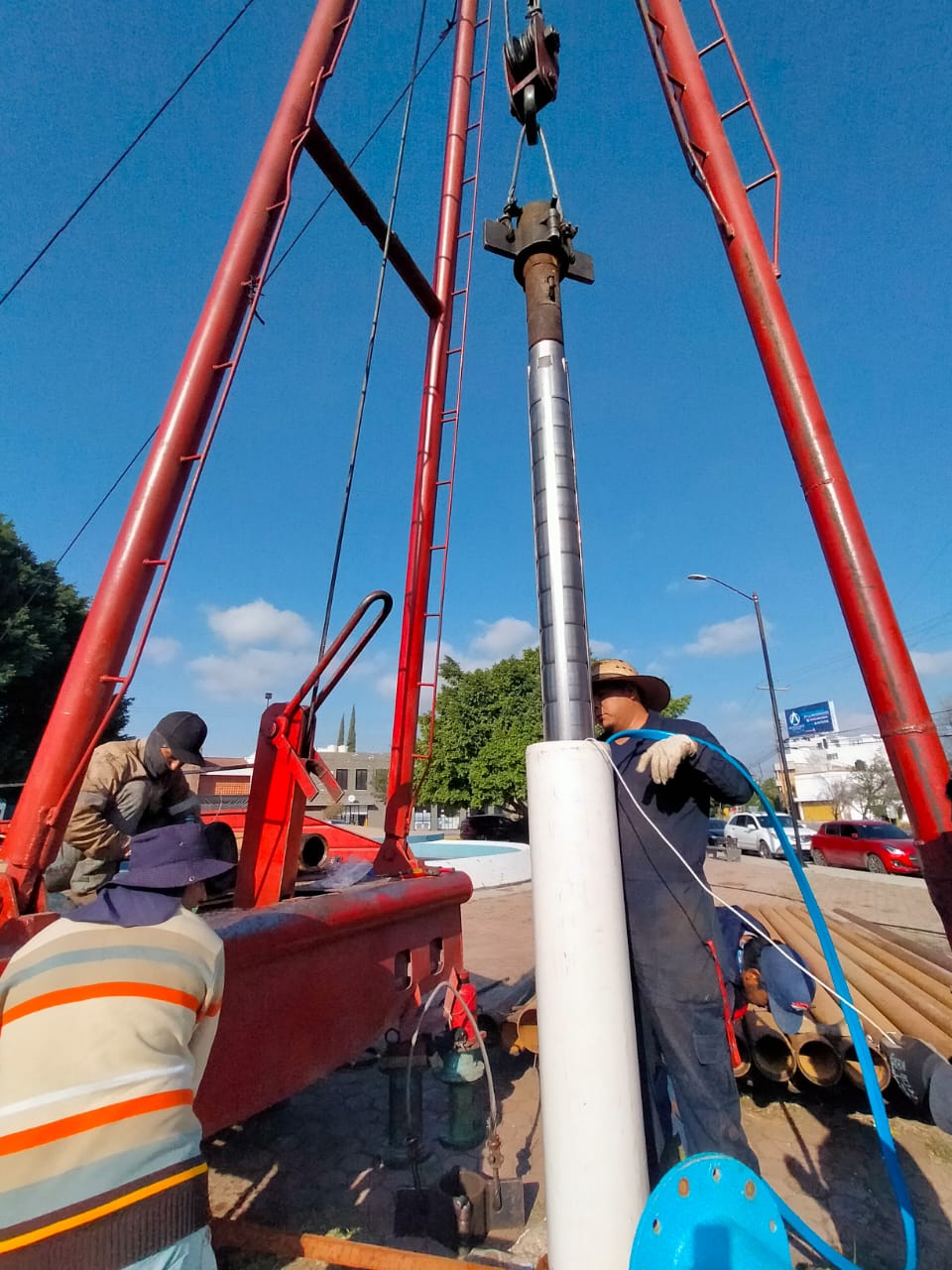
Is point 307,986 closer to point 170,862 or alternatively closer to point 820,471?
point 170,862

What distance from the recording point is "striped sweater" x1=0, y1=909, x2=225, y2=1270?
1247 mm

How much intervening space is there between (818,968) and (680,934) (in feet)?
10.4

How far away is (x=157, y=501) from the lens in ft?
9.85

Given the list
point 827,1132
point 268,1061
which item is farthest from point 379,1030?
point 827,1132

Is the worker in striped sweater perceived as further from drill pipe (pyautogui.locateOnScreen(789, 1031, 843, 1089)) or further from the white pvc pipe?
drill pipe (pyautogui.locateOnScreen(789, 1031, 843, 1089))

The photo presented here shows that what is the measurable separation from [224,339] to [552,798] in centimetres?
301

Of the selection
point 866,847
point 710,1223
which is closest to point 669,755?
point 710,1223

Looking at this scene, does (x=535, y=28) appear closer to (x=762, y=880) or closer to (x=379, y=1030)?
(x=379, y=1030)

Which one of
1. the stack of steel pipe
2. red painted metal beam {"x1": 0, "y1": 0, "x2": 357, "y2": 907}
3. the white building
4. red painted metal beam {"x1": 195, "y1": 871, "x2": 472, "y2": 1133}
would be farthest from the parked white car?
red painted metal beam {"x1": 0, "y1": 0, "x2": 357, "y2": 907}

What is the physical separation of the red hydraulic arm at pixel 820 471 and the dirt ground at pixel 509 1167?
171 centimetres

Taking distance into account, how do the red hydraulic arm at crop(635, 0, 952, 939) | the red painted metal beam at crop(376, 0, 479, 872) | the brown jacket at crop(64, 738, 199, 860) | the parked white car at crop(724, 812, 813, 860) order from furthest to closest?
the parked white car at crop(724, 812, 813, 860) → the red painted metal beam at crop(376, 0, 479, 872) → the brown jacket at crop(64, 738, 199, 860) → the red hydraulic arm at crop(635, 0, 952, 939)

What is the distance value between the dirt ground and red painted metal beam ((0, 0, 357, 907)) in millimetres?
1807

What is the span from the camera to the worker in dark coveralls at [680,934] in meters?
2.08

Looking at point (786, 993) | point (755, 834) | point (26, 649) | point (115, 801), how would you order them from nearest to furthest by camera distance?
point (115, 801) < point (786, 993) < point (26, 649) < point (755, 834)
